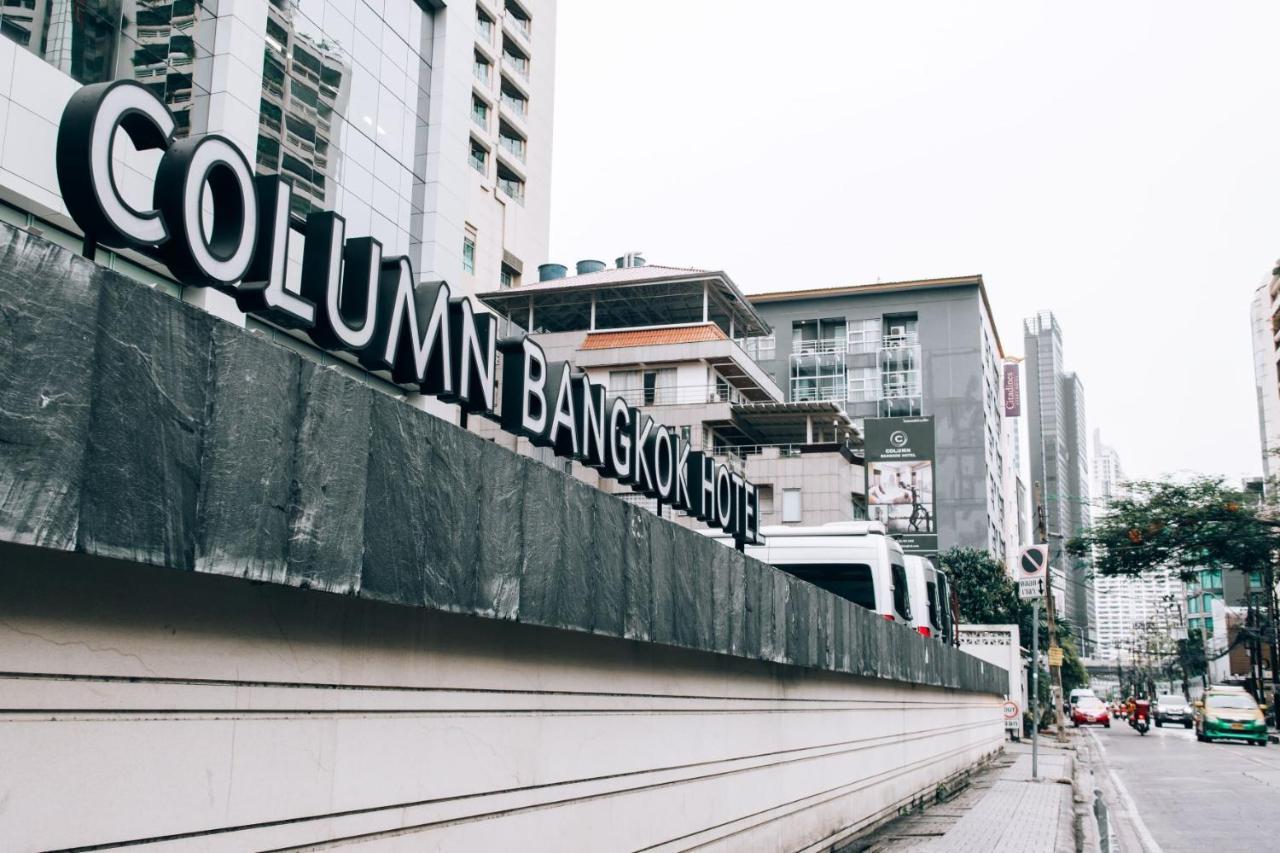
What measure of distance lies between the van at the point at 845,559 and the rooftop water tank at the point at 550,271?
46662 mm

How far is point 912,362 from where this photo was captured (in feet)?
261

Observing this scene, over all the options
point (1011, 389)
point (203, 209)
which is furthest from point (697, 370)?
point (1011, 389)

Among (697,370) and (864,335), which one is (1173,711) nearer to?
(697,370)

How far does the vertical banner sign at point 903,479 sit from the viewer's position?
1361 inches

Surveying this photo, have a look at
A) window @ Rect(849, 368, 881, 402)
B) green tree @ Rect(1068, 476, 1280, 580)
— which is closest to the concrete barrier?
green tree @ Rect(1068, 476, 1280, 580)

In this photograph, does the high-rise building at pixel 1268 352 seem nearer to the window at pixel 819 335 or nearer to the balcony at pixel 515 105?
the window at pixel 819 335

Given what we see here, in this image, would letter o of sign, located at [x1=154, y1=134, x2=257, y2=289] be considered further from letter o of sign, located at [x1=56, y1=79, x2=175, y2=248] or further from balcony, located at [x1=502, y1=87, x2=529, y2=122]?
balcony, located at [x1=502, y1=87, x2=529, y2=122]

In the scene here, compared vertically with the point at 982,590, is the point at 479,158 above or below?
above

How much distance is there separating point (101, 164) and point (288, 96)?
20.1 metres

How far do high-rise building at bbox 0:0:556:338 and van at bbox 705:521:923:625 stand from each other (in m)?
7.51

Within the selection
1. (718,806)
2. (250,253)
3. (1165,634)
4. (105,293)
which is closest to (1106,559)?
(718,806)

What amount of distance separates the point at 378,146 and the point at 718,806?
22.6m

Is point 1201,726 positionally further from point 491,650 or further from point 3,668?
point 3,668

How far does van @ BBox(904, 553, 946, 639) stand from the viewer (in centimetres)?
Answer: 1767
